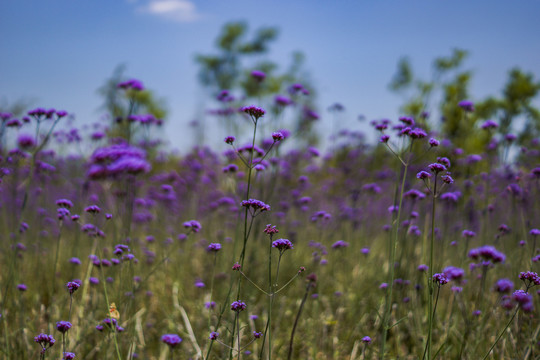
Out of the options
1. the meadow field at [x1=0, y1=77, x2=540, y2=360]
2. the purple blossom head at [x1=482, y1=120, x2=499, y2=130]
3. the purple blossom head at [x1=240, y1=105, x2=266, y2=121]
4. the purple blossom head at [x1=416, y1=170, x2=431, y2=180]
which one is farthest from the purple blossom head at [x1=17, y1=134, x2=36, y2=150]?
the purple blossom head at [x1=482, y1=120, x2=499, y2=130]

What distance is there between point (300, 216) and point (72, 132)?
3358 millimetres

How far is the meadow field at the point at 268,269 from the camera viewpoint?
2.36 m

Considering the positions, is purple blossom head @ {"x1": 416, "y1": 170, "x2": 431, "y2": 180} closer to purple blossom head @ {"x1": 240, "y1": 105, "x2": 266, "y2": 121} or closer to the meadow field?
the meadow field

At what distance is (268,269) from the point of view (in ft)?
10.6

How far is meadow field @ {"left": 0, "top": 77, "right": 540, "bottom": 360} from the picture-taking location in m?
2.36

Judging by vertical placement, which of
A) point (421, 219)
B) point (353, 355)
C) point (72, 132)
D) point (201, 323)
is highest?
point (72, 132)

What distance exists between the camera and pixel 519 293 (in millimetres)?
1906

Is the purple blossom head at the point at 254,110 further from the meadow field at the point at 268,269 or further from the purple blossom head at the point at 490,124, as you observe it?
the purple blossom head at the point at 490,124

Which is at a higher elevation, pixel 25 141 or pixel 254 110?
pixel 254 110

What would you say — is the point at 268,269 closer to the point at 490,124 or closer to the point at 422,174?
the point at 422,174

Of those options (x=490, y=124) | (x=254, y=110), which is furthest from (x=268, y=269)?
(x=490, y=124)

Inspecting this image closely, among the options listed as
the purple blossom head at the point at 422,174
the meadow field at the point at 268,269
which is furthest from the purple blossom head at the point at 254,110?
the purple blossom head at the point at 422,174

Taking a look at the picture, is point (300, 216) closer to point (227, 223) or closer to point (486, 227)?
point (227, 223)

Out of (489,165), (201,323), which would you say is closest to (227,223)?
(201,323)
